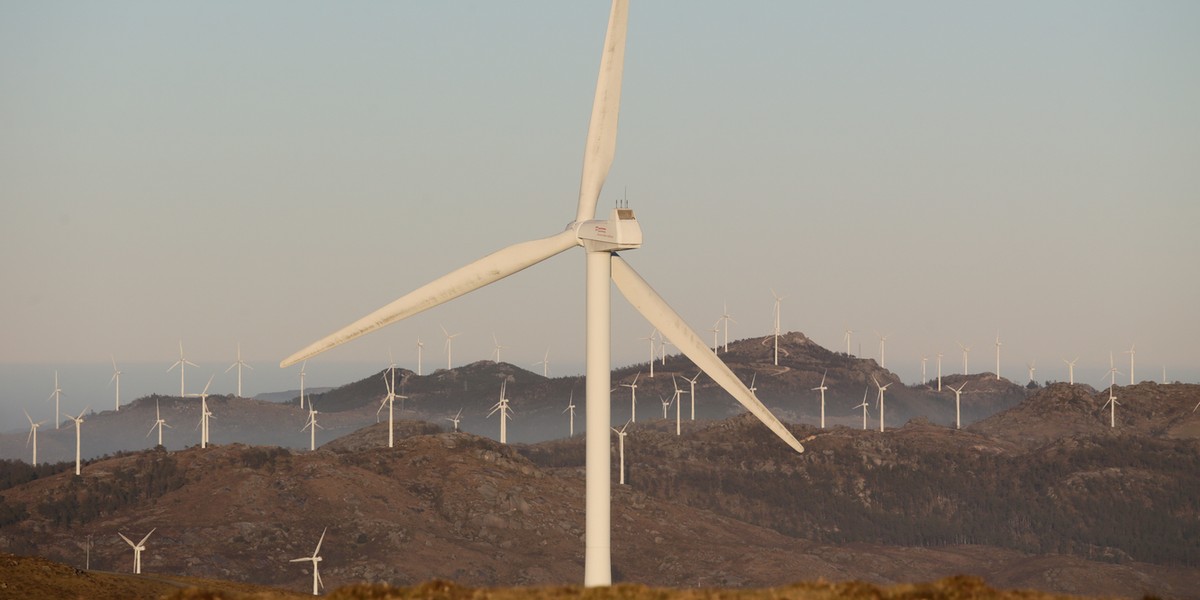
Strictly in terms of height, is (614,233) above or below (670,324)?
above

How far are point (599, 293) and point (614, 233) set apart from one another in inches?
127

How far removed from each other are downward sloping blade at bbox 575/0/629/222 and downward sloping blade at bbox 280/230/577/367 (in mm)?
2171

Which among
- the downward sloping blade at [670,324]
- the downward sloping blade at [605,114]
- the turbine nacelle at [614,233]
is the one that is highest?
the downward sloping blade at [605,114]

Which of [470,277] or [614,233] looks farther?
[470,277]

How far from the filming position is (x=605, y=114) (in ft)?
241

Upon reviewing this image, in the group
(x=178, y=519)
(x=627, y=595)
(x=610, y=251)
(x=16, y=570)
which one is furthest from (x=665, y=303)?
(x=178, y=519)

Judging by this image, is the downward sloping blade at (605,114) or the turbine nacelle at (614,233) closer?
the turbine nacelle at (614,233)

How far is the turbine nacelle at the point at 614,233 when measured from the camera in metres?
67.3

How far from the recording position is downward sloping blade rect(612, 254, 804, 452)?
69.7 meters

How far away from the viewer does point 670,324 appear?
70.1 m

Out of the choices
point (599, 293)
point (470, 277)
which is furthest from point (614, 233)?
point (470, 277)

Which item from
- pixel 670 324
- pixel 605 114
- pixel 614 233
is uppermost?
pixel 605 114

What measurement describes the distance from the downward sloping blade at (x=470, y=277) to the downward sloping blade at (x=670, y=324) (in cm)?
306

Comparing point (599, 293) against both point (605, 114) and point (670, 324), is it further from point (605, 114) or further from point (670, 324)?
point (605, 114)
